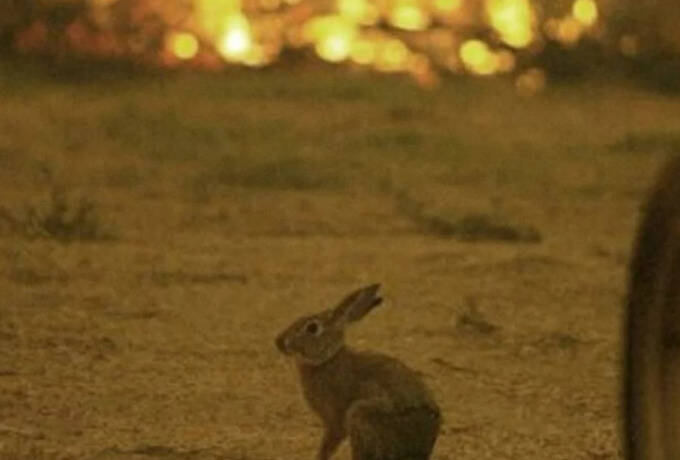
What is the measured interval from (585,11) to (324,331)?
12.0 m

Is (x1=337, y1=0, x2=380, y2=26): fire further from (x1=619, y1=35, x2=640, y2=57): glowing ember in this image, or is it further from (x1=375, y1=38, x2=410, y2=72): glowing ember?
(x1=619, y1=35, x2=640, y2=57): glowing ember

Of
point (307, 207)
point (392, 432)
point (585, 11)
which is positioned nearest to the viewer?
point (392, 432)

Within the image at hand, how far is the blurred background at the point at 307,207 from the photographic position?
23.8 feet

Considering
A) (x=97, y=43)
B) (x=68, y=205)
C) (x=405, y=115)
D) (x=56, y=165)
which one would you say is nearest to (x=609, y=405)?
(x=68, y=205)

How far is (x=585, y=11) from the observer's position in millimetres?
17922

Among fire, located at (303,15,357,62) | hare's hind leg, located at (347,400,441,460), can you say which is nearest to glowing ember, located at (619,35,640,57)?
fire, located at (303,15,357,62)

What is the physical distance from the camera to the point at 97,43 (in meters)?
17.1

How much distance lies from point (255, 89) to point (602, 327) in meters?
8.21

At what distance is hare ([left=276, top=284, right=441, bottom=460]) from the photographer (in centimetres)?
576

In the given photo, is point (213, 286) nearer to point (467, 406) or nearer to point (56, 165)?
point (467, 406)

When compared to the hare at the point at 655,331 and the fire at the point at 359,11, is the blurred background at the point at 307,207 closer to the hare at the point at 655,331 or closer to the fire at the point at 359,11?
the fire at the point at 359,11

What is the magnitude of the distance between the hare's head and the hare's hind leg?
12.5 inches

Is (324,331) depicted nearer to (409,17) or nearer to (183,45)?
(183,45)

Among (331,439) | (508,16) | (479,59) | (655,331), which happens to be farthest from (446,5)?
(655,331)
